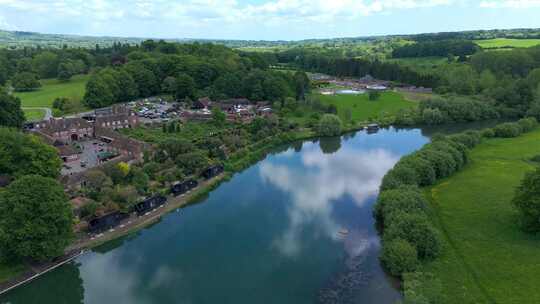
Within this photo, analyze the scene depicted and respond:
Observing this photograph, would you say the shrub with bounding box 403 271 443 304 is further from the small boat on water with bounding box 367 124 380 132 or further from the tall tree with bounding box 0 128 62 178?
the small boat on water with bounding box 367 124 380 132

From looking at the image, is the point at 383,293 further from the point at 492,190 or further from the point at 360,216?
the point at 492,190

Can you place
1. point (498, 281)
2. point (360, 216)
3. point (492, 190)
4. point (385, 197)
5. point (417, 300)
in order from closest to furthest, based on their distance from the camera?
1. point (417, 300)
2. point (498, 281)
3. point (385, 197)
4. point (360, 216)
5. point (492, 190)

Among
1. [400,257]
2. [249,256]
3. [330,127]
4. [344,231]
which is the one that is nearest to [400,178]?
[344,231]

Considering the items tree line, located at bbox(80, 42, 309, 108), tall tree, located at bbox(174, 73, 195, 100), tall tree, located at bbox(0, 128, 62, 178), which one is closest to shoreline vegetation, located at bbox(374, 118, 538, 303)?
tall tree, located at bbox(0, 128, 62, 178)

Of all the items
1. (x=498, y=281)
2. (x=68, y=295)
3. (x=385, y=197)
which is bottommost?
(x=68, y=295)

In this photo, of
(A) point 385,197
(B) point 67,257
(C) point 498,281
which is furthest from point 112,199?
(C) point 498,281

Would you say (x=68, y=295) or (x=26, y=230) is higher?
(x=26, y=230)

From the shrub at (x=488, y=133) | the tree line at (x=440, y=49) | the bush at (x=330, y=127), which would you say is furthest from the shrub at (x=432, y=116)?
the tree line at (x=440, y=49)
